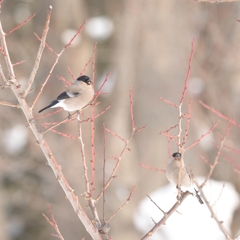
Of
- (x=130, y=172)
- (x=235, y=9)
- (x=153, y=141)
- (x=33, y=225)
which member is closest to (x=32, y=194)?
(x=33, y=225)

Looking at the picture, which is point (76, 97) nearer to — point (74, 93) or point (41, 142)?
point (74, 93)

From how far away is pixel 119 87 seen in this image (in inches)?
280

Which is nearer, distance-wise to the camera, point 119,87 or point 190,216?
point 119,87

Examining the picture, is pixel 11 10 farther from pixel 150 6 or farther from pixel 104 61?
pixel 150 6

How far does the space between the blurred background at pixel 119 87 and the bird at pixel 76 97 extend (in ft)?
10.7

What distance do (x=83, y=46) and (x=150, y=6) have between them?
1382mm

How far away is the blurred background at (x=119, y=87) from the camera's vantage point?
6629mm

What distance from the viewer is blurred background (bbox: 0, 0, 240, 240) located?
6.63 meters

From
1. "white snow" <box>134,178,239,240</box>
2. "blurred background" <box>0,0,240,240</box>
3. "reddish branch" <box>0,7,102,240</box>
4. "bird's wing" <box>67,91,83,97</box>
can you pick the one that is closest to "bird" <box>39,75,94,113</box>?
"bird's wing" <box>67,91,83,97</box>

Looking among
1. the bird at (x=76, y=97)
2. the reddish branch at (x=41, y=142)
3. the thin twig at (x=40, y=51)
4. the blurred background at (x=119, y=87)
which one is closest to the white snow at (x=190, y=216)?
the blurred background at (x=119, y=87)

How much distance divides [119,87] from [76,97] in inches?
159

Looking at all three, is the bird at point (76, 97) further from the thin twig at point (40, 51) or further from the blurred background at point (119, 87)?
the blurred background at point (119, 87)

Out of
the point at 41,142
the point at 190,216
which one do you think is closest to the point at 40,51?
the point at 41,142

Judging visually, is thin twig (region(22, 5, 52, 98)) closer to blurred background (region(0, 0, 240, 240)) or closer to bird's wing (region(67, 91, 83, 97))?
bird's wing (region(67, 91, 83, 97))
